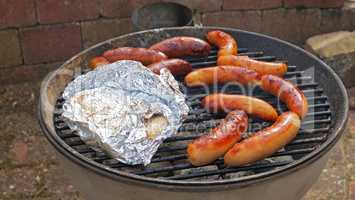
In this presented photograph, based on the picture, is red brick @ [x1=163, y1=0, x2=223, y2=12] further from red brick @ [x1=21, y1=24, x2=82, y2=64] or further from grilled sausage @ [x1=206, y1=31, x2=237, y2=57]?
grilled sausage @ [x1=206, y1=31, x2=237, y2=57]

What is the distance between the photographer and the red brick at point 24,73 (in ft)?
13.4

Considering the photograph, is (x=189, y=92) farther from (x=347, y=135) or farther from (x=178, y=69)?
(x=347, y=135)

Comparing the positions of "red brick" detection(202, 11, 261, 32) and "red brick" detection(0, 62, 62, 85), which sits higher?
"red brick" detection(202, 11, 261, 32)

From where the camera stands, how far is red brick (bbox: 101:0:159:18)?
390 cm

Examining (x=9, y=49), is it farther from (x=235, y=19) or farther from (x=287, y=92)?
(x=287, y=92)

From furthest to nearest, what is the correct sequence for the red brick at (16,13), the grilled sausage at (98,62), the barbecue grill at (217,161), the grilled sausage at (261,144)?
the red brick at (16,13)
the grilled sausage at (98,62)
the grilled sausage at (261,144)
the barbecue grill at (217,161)

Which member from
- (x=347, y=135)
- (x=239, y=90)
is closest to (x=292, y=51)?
(x=239, y=90)

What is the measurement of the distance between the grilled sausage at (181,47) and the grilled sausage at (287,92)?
0.42 metres

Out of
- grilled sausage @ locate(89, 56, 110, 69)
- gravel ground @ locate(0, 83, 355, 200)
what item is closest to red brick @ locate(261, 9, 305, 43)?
gravel ground @ locate(0, 83, 355, 200)

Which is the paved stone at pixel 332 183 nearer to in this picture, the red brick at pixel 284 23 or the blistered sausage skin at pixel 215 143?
the red brick at pixel 284 23

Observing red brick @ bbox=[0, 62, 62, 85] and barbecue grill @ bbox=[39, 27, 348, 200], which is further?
red brick @ bbox=[0, 62, 62, 85]

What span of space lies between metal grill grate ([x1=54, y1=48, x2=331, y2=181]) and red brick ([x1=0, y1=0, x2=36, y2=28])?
170 cm

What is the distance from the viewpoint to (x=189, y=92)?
7.66 ft

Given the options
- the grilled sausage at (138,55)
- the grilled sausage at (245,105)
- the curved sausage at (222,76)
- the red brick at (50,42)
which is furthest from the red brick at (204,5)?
the grilled sausage at (245,105)
